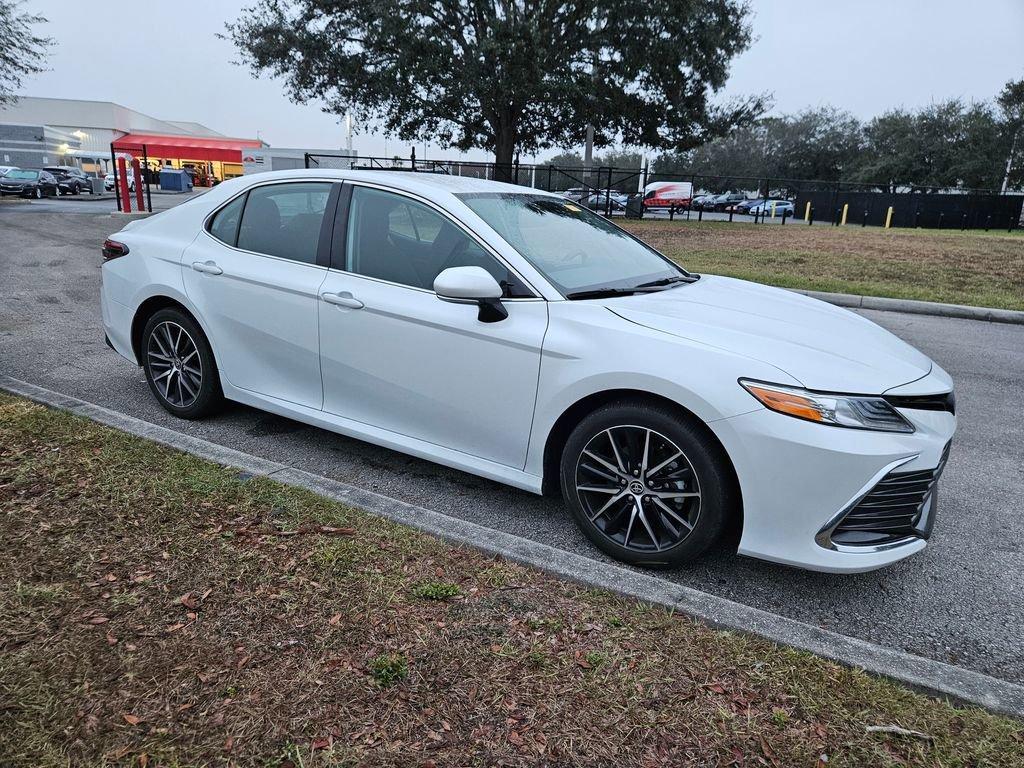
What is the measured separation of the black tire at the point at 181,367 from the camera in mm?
4539

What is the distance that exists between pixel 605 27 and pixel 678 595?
23966 mm

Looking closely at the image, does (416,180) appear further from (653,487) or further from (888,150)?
(888,150)

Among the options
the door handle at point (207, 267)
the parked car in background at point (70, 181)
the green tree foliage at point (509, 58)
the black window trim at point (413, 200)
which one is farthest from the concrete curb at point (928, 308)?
the parked car in background at point (70, 181)

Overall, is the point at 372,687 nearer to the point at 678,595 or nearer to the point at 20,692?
the point at 20,692


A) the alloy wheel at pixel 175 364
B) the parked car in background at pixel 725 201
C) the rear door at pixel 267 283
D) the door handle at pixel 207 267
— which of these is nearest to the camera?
the rear door at pixel 267 283

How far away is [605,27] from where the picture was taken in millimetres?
23344

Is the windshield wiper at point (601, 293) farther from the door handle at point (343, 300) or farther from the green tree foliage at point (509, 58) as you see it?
the green tree foliage at point (509, 58)

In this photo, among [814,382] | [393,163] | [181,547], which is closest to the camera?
[814,382]

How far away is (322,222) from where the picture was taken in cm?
408

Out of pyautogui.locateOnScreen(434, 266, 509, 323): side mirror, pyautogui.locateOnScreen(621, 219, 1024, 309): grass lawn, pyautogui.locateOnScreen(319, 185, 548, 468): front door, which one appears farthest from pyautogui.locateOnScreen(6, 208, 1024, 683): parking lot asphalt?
pyautogui.locateOnScreen(621, 219, 1024, 309): grass lawn

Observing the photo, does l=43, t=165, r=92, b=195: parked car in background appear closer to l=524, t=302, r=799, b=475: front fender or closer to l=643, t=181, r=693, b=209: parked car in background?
l=643, t=181, r=693, b=209: parked car in background

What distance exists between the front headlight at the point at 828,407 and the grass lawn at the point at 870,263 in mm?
8914

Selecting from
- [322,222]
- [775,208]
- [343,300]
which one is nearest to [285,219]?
[322,222]

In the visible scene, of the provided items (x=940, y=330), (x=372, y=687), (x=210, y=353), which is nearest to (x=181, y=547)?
(x=372, y=687)
